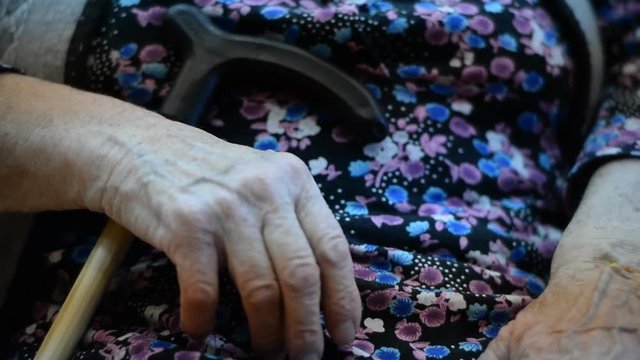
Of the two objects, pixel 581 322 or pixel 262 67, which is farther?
pixel 262 67

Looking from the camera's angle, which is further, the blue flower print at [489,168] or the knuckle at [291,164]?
the blue flower print at [489,168]

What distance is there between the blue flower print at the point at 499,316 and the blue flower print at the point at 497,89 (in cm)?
25

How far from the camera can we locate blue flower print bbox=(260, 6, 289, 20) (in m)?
0.84

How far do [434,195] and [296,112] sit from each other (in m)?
0.16

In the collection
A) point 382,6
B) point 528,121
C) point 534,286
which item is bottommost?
point 534,286

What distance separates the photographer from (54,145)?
2.32 ft

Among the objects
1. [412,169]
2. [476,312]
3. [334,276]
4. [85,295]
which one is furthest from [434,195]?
[85,295]

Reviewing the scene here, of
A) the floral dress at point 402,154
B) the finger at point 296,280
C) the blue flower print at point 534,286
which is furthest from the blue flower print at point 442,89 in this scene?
the finger at point 296,280

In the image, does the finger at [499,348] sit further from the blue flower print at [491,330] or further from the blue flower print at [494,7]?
the blue flower print at [494,7]

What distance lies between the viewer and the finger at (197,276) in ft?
2.00

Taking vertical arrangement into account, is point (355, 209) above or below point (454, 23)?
below

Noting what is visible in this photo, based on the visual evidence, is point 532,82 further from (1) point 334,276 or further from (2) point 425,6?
(1) point 334,276

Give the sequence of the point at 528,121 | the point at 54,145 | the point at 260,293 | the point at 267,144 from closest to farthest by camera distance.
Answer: the point at 260,293
the point at 54,145
the point at 267,144
the point at 528,121

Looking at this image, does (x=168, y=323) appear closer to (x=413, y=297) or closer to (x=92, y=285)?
(x=92, y=285)
